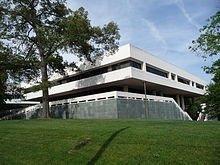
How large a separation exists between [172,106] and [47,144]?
34.1 m

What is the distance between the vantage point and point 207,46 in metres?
23.2

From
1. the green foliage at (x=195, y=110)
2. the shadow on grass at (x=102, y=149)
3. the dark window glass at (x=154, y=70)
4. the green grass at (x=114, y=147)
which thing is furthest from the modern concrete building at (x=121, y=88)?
the shadow on grass at (x=102, y=149)

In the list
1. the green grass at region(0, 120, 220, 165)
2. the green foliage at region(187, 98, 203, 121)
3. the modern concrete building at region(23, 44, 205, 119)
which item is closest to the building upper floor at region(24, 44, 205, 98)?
the modern concrete building at region(23, 44, 205, 119)

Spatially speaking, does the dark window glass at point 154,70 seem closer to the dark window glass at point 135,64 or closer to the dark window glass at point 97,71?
the dark window glass at point 135,64

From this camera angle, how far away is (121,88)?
4781 cm

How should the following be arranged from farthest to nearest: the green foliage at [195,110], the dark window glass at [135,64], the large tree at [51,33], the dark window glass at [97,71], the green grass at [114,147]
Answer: the green foliage at [195,110], the dark window glass at [135,64], the dark window glass at [97,71], the large tree at [51,33], the green grass at [114,147]

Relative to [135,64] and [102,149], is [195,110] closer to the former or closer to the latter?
[135,64]

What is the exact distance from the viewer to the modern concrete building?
35281 mm

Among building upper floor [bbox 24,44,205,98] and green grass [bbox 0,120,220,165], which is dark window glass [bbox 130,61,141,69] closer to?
building upper floor [bbox 24,44,205,98]

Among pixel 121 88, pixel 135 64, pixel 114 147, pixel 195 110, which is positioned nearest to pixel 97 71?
pixel 121 88

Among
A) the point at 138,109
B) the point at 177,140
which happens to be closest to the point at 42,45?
the point at 138,109

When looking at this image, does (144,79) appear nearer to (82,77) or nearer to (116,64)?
(116,64)

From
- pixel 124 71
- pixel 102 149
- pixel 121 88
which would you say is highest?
pixel 124 71

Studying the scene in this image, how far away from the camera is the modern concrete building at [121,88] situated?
116ft
